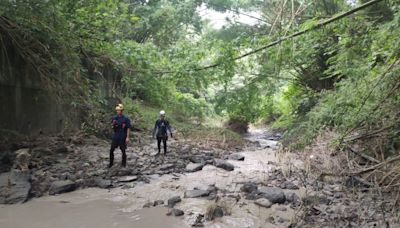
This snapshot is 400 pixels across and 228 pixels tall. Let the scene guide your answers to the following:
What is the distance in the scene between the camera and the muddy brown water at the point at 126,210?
22.1ft

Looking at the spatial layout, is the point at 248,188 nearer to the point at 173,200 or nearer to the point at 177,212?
the point at 173,200

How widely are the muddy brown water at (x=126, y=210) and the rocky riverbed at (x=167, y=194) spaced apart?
0.06 ft

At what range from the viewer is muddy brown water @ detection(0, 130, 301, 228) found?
6.73 meters

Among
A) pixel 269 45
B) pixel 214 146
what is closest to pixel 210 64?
pixel 269 45

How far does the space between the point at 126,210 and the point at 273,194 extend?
3.32m

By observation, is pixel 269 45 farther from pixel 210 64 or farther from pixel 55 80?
pixel 55 80

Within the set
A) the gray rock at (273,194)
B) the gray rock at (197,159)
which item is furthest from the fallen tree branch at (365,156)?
the gray rock at (197,159)

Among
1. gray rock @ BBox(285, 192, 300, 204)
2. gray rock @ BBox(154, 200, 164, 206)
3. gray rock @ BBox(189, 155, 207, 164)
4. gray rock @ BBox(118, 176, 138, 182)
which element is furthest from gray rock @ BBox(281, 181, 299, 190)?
gray rock @ BBox(118, 176, 138, 182)

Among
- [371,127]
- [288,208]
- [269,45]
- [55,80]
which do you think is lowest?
[288,208]

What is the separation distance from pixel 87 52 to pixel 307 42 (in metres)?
7.22

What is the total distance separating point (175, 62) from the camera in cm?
1124

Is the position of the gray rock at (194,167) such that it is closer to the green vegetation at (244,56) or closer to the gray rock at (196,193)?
the green vegetation at (244,56)

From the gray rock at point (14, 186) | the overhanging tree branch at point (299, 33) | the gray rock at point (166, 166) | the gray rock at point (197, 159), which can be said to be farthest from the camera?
the gray rock at point (197, 159)

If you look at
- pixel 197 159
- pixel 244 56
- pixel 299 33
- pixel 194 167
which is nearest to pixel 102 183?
pixel 194 167
